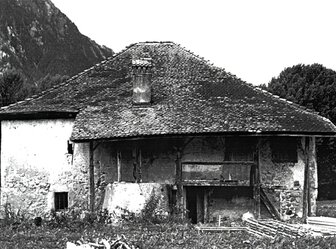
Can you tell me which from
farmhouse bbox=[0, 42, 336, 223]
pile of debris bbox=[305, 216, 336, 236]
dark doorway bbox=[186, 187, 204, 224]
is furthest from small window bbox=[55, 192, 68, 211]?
pile of debris bbox=[305, 216, 336, 236]

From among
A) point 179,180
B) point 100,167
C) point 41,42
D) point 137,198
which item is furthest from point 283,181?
point 41,42

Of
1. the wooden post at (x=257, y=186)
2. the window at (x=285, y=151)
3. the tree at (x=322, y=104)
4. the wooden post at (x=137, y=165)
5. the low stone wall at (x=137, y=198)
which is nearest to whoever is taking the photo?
the low stone wall at (x=137, y=198)

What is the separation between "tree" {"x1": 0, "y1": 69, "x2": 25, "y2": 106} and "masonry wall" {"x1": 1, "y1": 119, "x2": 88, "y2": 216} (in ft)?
48.5

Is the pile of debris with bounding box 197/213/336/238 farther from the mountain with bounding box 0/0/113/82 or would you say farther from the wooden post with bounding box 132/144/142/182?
the mountain with bounding box 0/0/113/82

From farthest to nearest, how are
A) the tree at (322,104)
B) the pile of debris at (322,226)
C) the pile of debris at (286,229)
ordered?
the tree at (322,104) < the pile of debris at (322,226) < the pile of debris at (286,229)

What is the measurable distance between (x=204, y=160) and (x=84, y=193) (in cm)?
477

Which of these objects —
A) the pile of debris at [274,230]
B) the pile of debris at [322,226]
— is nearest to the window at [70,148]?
the pile of debris at [274,230]

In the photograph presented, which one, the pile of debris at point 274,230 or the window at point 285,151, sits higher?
the window at point 285,151

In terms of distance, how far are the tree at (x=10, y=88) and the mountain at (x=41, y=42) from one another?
23202mm

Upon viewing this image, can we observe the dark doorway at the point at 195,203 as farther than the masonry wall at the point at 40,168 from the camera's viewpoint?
No

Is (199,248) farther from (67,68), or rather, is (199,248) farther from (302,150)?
(67,68)

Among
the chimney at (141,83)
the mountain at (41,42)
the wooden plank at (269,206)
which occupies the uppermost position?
the mountain at (41,42)

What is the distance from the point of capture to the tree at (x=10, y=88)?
4056 centimetres

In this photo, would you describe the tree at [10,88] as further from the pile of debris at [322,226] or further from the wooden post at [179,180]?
the pile of debris at [322,226]
